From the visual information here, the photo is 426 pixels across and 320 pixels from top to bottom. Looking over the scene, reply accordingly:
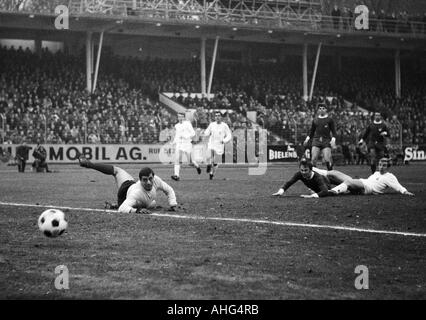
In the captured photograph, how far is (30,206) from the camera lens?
1309 cm

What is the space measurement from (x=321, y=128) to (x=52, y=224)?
529 inches

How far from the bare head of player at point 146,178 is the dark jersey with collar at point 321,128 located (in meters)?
10.1

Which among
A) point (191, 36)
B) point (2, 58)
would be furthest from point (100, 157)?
point (191, 36)

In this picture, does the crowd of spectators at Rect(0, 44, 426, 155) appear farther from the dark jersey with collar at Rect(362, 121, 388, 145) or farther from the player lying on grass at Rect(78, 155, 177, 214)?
the player lying on grass at Rect(78, 155, 177, 214)

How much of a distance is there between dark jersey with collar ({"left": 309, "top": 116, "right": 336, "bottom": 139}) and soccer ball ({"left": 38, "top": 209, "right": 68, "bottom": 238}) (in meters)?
13.1

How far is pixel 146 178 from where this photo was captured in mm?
11305

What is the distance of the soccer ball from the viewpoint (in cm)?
858

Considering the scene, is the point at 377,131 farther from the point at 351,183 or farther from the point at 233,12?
the point at 233,12

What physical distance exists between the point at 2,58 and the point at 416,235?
38.4 metres

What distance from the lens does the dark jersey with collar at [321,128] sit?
2084 centimetres

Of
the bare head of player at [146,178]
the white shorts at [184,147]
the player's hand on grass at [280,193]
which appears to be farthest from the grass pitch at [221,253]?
the white shorts at [184,147]

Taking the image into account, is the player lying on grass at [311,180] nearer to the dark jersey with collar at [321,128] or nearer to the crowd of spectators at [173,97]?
the dark jersey with collar at [321,128]

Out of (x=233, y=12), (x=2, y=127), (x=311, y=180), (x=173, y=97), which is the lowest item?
(x=311, y=180)

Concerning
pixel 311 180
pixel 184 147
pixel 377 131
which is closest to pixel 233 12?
pixel 184 147
